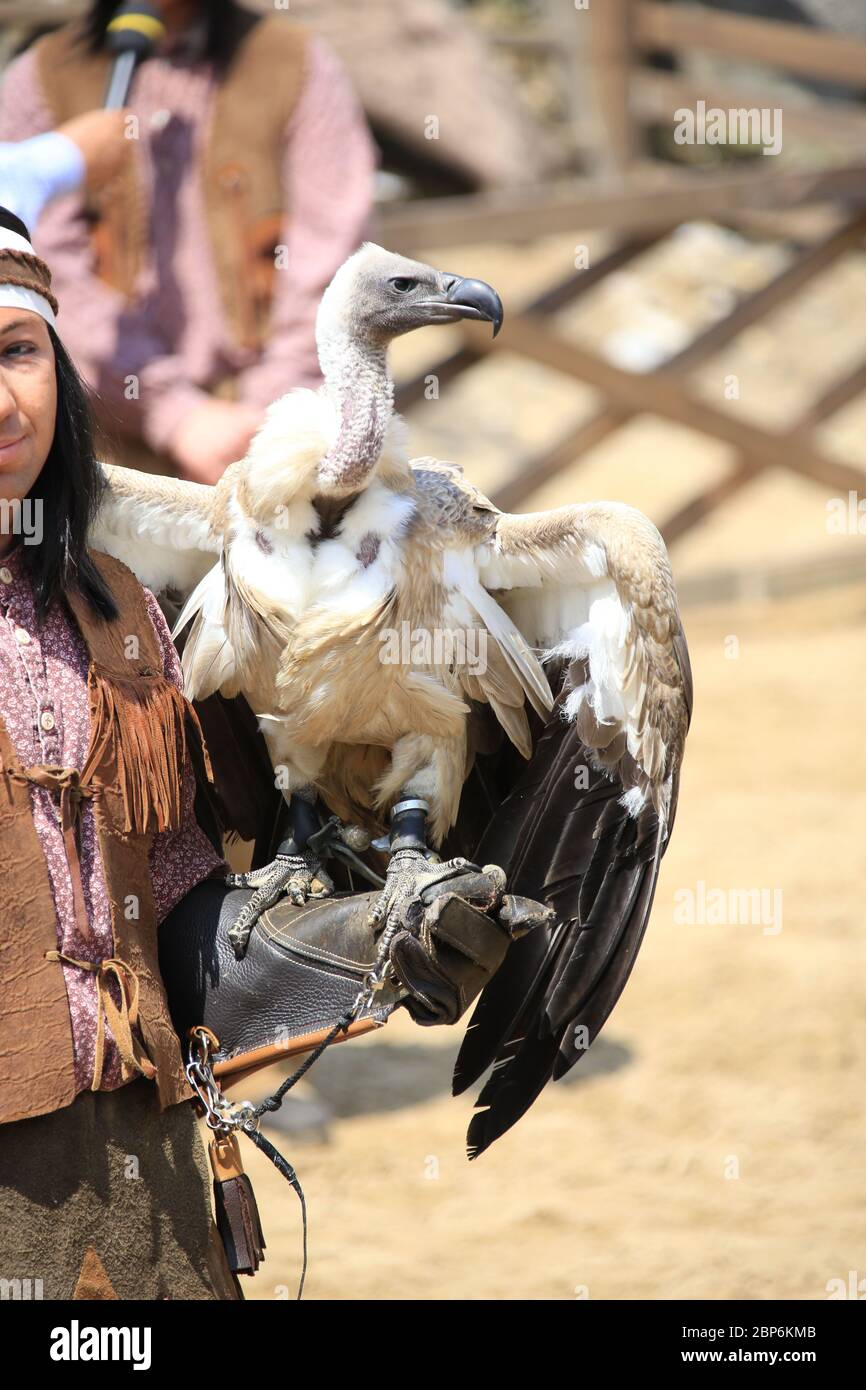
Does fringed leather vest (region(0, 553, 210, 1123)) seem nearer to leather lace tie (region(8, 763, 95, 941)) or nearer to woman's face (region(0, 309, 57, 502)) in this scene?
leather lace tie (region(8, 763, 95, 941))

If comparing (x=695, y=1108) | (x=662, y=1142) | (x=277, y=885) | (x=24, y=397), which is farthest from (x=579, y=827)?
(x=695, y=1108)

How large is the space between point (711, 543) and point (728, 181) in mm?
2851

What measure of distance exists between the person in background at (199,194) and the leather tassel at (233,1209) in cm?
214

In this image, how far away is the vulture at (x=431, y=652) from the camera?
299 centimetres

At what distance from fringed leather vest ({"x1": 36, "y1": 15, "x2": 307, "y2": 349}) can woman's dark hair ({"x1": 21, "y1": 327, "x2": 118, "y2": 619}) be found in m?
2.03

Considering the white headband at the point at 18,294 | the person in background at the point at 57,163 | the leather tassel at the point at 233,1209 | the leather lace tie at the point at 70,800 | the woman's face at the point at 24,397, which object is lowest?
the leather tassel at the point at 233,1209

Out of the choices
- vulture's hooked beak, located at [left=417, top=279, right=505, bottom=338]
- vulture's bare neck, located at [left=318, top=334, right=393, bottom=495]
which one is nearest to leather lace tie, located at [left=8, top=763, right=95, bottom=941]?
vulture's bare neck, located at [left=318, top=334, right=393, bottom=495]

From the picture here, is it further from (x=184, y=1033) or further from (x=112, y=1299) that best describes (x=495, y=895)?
(x=112, y=1299)

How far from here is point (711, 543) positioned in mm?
11484

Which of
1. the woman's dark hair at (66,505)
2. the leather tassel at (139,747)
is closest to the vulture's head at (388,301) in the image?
the woman's dark hair at (66,505)

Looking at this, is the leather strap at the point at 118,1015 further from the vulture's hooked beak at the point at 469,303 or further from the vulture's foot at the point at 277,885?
the vulture's hooked beak at the point at 469,303

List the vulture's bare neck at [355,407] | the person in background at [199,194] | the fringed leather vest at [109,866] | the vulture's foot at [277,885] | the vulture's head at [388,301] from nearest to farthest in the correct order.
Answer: the fringed leather vest at [109,866] → the vulture's foot at [277,885] → the vulture's bare neck at [355,407] → the vulture's head at [388,301] → the person in background at [199,194]

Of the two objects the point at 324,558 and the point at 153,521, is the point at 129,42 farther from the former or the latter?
the point at 324,558
